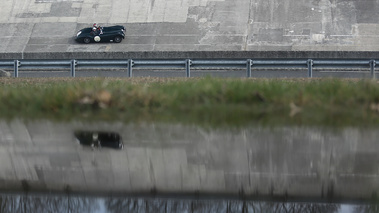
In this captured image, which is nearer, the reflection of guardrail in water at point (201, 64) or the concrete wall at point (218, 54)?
the reflection of guardrail in water at point (201, 64)

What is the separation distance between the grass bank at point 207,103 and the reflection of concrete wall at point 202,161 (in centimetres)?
101

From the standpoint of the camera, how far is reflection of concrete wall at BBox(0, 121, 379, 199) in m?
8.22

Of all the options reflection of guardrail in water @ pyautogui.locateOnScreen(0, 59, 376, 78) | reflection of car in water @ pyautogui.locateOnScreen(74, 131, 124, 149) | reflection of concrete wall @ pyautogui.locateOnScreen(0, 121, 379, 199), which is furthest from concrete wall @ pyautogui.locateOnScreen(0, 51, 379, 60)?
reflection of car in water @ pyautogui.locateOnScreen(74, 131, 124, 149)

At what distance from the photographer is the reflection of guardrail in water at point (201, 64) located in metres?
21.8

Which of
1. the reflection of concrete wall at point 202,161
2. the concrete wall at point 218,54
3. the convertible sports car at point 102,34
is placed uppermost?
the convertible sports car at point 102,34

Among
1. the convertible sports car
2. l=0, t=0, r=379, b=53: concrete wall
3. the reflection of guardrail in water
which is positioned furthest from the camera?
the convertible sports car

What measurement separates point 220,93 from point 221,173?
511 cm

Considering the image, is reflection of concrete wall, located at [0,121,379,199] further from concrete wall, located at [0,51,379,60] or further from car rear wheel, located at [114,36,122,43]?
car rear wheel, located at [114,36,122,43]

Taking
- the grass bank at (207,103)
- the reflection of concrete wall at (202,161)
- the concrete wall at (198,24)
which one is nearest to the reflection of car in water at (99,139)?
the reflection of concrete wall at (202,161)

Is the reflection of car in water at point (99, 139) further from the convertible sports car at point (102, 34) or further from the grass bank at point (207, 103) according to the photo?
the convertible sports car at point (102, 34)

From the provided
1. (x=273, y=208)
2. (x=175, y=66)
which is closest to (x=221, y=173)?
(x=273, y=208)

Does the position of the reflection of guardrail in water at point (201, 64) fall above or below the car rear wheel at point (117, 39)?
below

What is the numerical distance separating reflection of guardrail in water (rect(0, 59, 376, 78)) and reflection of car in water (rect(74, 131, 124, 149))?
10911mm

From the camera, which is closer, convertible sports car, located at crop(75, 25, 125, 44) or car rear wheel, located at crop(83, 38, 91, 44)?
convertible sports car, located at crop(75, 25, 125, 44)
